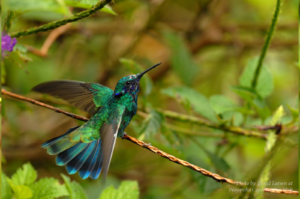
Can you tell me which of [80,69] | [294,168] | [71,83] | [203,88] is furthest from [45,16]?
[294,168]

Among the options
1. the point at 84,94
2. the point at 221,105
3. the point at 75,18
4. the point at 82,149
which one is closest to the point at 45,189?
the point at 82,149

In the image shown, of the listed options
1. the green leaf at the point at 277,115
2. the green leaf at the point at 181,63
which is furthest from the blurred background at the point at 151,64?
the green leaf at the point at 277,115

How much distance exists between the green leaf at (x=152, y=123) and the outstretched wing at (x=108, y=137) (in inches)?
6.2

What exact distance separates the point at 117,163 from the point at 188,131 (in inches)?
40.7

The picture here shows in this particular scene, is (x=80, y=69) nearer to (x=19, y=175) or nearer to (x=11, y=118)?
(x=11, y=118)

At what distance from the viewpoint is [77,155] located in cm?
135

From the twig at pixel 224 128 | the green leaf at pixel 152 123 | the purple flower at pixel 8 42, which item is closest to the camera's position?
the purple flower at pixel 8 42

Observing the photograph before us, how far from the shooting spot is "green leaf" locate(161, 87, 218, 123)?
179cm

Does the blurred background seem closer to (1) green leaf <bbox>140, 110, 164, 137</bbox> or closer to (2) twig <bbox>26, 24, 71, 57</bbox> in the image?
(2) twig <bbox>26, 24, 71, 57</bbox>

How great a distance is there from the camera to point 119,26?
3002 mm

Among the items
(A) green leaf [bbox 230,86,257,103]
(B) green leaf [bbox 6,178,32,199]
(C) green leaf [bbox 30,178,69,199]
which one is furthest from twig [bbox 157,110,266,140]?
(B) green leaf [bbox 6,178,32,199]

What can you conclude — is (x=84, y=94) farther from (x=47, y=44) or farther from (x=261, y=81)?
(x=261, y=81)

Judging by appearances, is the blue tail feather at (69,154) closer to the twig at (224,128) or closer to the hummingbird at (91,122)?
the hummingbird at (91,122)

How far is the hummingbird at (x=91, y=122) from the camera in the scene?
1.30 m
